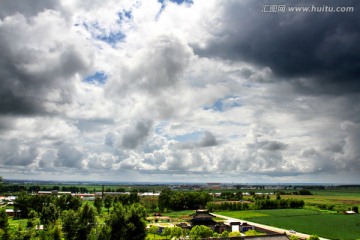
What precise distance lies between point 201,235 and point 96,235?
53.3 feet

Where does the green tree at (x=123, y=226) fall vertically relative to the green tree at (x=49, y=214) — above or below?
above

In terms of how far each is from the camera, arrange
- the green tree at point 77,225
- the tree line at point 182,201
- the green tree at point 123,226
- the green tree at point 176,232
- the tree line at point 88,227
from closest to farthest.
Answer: the tree line at point 88,227
the green tree at point 123,226
the green tree at point 77,225
the green tree at point 176,232
the tree line at point 182,201

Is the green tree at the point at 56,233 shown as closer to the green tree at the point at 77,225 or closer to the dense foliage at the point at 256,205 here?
the green tree at the point at 77,225

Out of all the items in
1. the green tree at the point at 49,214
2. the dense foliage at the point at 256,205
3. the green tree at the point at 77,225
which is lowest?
the dense foliage at the point at 256,205

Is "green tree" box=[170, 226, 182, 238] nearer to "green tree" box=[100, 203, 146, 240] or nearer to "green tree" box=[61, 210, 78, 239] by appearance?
"green tree" box=[100, 203, 146, 240]

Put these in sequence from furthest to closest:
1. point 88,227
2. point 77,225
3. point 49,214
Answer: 1. point 49,214
2. point 88,227
3. point 77,225

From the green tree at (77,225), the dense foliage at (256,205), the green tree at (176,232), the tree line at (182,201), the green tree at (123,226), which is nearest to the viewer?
the green tree at (123,226)

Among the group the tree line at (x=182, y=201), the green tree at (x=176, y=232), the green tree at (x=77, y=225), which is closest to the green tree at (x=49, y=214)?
the green tree at (x=77, y=225)

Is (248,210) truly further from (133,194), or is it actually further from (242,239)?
(242,239)

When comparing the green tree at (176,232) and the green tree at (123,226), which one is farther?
the green tree at (176,232)

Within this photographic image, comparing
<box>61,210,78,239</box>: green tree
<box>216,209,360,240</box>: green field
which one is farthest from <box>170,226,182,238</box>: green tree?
<box>216,209,360,240</box>: green field

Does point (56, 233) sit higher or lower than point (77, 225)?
→ higher

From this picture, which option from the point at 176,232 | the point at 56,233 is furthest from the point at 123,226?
the point at 176,232

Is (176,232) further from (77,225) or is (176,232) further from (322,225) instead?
(322,225)
